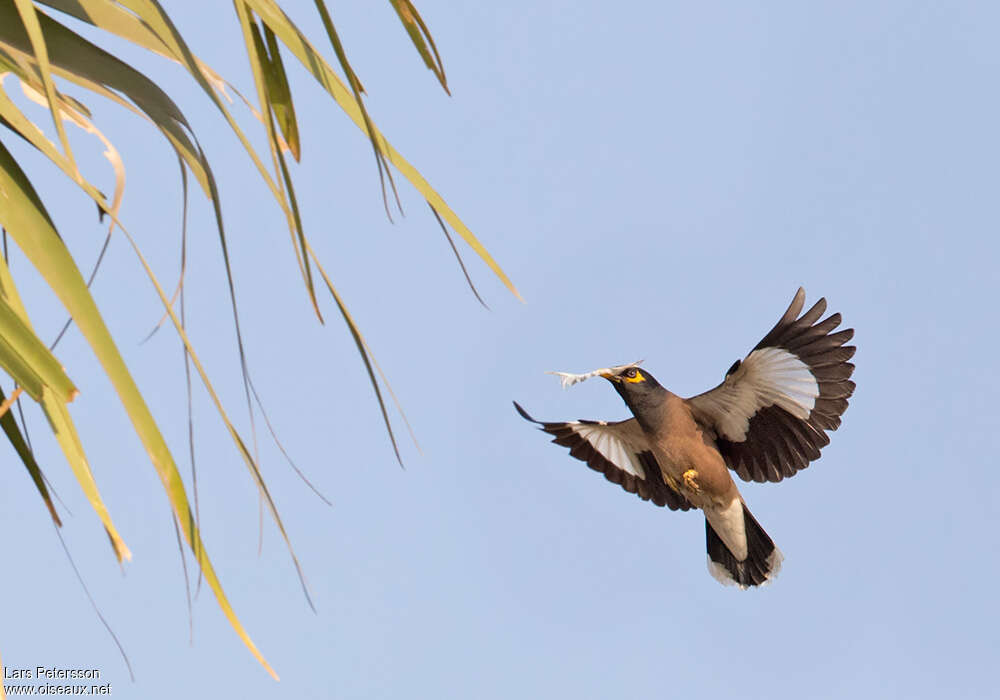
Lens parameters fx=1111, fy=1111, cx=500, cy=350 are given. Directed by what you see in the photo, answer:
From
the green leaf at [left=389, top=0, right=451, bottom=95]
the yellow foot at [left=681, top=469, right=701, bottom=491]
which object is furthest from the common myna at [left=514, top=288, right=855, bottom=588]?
the green leaf at [left=389, top=0, right=451, bottom=95]

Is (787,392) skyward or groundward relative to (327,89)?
skyward

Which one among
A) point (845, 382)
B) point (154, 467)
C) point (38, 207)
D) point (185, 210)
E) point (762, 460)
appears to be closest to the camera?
point (154, 467)

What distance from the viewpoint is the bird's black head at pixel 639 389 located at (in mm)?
5531

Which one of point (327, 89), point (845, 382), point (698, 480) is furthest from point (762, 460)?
point (327, 89)

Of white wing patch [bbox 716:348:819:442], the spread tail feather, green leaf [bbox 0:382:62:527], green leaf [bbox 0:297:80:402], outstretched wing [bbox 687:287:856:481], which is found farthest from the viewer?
the spread tail feather

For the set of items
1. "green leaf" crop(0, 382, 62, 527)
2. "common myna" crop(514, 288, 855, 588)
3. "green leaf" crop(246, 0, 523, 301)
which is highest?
"common myna" crop(514, 288, 855, 588)

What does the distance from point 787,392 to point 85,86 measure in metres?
4.18

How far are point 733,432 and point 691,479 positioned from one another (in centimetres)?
33

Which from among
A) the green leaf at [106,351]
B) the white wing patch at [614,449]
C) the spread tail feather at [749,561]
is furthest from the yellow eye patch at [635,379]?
the green leaf at [106,351]

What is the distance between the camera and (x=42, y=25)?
58.6 inches

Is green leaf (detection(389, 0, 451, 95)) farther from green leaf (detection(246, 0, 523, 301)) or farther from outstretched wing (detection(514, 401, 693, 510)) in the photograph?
outstretched wing (detection(514, 401, 693, 510))

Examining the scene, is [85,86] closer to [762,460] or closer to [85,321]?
[85,321]

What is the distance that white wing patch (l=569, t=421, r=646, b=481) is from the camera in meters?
6.15

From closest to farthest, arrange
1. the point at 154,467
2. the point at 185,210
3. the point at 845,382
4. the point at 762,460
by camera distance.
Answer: the point at 154,467, the point at 185,210, the point at 845,382, the point at 762,460
